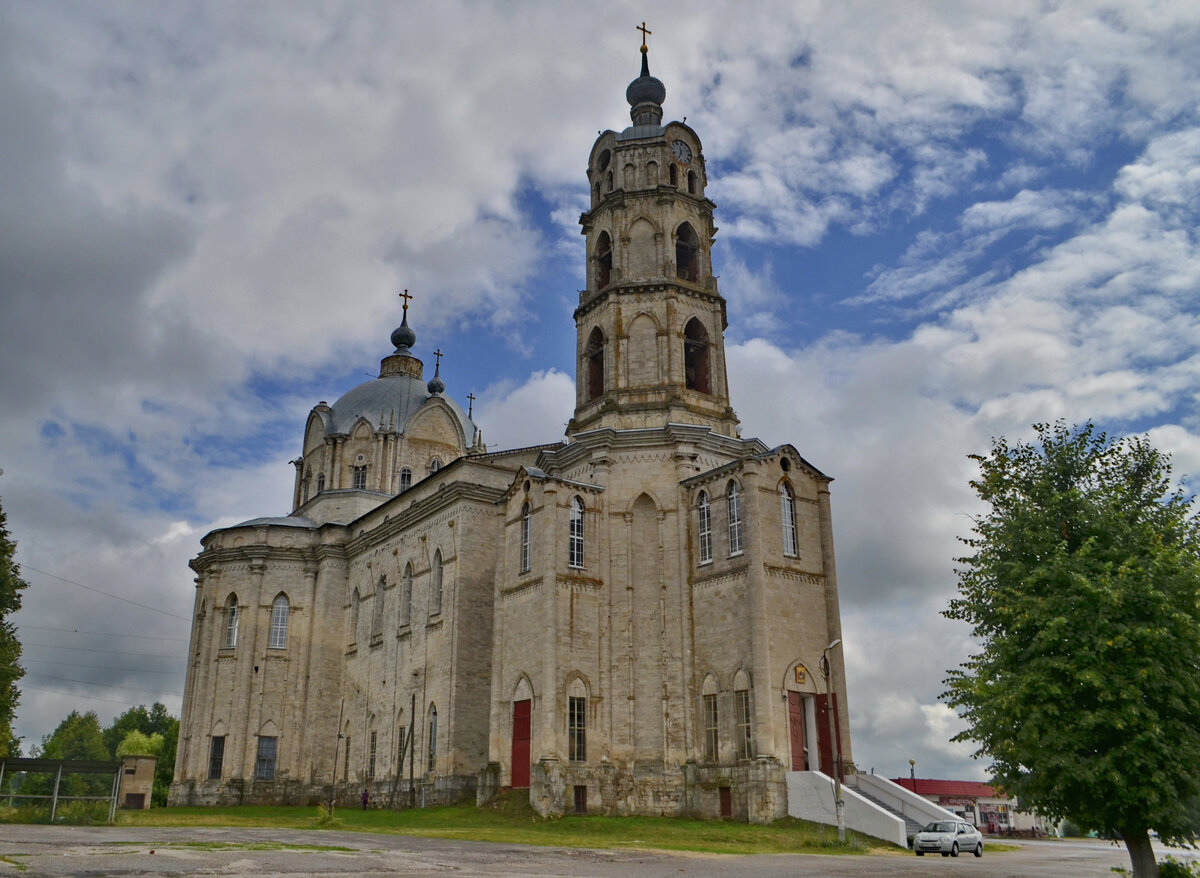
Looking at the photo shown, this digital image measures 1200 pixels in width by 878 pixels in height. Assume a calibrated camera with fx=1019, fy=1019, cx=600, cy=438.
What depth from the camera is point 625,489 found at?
118ft

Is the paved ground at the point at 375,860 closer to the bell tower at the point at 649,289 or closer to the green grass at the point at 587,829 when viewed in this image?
the green grass at the point at 587,829

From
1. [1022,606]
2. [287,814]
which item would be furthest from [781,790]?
[287,814]

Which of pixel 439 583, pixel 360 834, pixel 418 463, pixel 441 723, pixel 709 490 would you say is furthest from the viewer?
pixel 418 463

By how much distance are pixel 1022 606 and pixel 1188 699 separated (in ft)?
9.62

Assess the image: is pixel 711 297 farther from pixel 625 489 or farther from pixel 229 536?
pixel 229 536

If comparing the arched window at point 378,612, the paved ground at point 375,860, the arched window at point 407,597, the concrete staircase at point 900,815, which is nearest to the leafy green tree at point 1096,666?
the paved ground at point 375,860

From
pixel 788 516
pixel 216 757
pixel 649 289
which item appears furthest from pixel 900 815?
pixel 216 757

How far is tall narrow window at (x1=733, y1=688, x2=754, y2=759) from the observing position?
31188mm

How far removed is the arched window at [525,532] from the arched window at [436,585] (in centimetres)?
646

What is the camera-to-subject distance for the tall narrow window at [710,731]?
32.2 m

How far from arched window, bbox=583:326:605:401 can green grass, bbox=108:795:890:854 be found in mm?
15747

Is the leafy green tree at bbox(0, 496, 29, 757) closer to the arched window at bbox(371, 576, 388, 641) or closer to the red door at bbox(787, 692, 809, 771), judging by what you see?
the arched window at bbox(371, 576, 388, 641)

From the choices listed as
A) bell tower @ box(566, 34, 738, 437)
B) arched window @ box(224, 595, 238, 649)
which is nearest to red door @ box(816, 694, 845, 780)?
bell tower @ box(566, 34, 738, 437)

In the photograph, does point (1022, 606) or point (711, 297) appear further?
point (711, 297)
